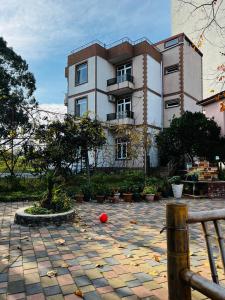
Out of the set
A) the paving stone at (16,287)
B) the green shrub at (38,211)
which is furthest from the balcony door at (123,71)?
the paving stone at (16,287)

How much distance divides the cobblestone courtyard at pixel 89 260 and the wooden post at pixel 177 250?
1578 mm

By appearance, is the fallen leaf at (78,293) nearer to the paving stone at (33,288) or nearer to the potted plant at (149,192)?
the paving stone at (33,288)

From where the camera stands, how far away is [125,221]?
6.45 m

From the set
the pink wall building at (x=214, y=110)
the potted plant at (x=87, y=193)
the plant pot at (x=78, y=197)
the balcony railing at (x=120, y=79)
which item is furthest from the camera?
the balcony railing at (x=120, y=79)

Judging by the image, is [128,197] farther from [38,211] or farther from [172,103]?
[172,103]

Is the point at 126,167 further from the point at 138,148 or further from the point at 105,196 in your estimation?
the point at 105,196

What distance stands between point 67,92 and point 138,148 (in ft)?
39.8

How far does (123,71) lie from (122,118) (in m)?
4.48

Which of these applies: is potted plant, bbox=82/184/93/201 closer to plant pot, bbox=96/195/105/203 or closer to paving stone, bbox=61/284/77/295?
plant pot, bbox=96/195/105/203

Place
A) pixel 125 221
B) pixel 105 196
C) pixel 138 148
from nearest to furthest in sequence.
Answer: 1. pixel 125 221
2. pixel 105 196
3. pixel 138 148

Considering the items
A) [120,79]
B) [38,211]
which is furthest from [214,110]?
[38,211]

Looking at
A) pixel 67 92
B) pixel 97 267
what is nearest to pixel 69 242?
pixel 97 267

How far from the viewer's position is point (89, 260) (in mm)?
3918

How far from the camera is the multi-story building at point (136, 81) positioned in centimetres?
2205
